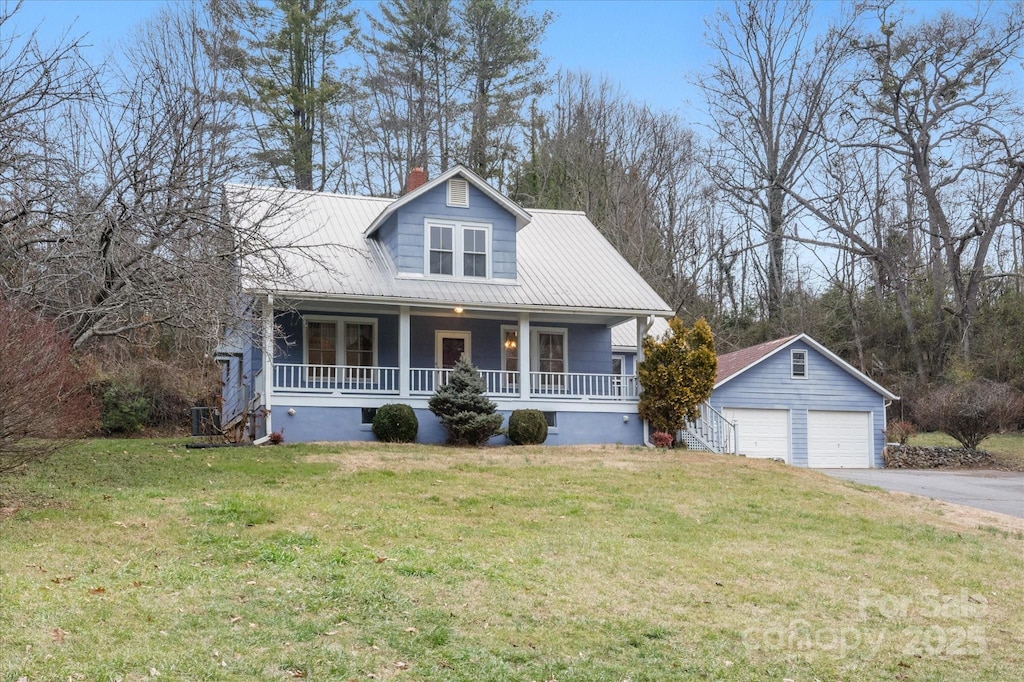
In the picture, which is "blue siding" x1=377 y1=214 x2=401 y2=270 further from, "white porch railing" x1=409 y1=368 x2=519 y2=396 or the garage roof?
the garage roof

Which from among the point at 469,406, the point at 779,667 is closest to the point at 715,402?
the point at 469,406

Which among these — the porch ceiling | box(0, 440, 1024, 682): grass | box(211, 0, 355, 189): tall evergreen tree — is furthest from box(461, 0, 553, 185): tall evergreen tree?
box(0, 440, 1024, 682): grass

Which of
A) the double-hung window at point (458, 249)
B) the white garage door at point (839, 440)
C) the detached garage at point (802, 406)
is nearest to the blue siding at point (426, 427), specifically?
the double-hung window at point (458, 249)

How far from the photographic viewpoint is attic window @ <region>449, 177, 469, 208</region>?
2325 cm

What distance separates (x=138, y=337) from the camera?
19203mm

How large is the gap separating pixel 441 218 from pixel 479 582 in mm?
15345

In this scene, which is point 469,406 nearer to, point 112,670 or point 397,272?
point 397,272

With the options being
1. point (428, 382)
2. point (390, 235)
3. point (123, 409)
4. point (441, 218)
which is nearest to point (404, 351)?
point (428, 382)

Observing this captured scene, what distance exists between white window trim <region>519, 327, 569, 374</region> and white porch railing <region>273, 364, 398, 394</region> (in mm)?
3645

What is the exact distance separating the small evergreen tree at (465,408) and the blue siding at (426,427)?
2.02ft

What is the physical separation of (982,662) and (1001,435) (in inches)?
1177

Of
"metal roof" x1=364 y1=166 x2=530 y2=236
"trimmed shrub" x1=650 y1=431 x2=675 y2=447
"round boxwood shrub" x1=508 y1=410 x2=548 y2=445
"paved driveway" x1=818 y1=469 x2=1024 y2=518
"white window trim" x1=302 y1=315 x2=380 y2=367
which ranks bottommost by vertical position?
"paved driveway" x1=818 y1=469 x2=1024 y2=518

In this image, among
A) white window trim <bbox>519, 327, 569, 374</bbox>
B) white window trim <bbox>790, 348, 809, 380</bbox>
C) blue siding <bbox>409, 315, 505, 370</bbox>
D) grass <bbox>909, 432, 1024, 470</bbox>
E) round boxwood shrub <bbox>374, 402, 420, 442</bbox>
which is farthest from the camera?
grass <bbox>909, 432, 1024, 470</bbox>

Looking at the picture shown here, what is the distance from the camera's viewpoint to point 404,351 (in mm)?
21797
